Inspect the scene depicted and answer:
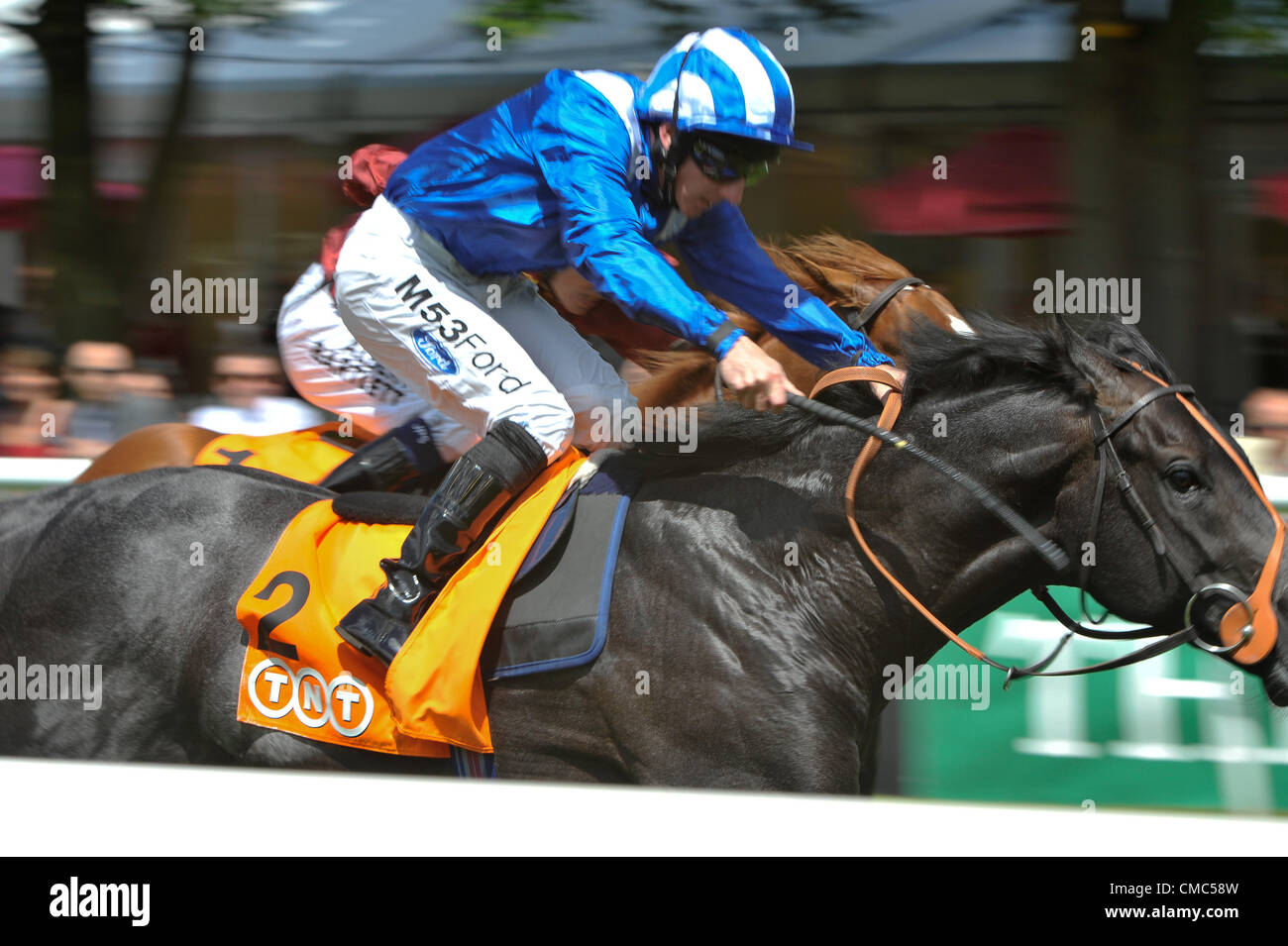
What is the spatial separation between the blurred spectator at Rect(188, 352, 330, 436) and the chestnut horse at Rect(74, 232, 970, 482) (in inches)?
39.7

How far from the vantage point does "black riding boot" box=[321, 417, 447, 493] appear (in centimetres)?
344

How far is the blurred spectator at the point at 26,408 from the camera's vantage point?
5843 mm

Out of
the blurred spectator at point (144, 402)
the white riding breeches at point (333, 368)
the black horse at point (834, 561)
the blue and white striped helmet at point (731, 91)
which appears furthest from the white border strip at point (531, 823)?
the blurred spectator at point (144, 402)

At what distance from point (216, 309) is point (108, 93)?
147 cm

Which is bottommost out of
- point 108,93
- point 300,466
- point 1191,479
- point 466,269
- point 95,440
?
point 95,440

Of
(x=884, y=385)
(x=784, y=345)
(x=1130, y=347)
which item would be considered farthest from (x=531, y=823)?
(x=784, y=345)

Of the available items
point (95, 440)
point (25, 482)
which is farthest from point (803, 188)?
point (25, 482)

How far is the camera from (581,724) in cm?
268

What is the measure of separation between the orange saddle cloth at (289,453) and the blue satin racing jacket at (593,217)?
2.84 feet

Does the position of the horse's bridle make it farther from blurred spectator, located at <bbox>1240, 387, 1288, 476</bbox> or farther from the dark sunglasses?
blurred spectator, located at <bbox>1240, 387, 1288, 476</bbox>

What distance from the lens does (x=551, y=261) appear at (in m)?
3.01

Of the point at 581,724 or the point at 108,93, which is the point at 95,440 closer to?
the point at 108,93

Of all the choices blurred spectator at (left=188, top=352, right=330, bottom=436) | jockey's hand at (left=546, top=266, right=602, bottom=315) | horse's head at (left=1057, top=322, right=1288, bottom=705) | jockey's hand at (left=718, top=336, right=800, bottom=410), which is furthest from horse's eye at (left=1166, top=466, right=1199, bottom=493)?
blurred spectator at (left=188, top=352, right=330, bottom=436)

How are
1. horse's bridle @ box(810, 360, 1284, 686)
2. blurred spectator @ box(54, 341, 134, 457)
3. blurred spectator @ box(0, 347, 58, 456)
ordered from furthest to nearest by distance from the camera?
blurred spectator @ box(0, 347, 58, 456), blurred spectator @ box(54, 341, 134, 457), horse's bridle @ box(810, 360, 1284, 686)
